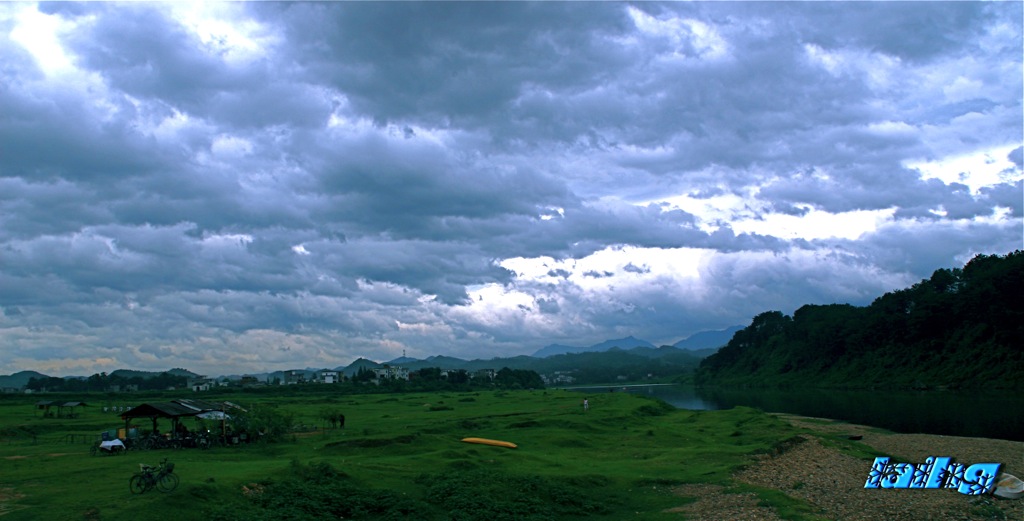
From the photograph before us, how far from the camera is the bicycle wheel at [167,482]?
24.5 m

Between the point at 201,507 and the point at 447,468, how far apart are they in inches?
463

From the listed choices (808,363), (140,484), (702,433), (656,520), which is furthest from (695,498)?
(808,363)

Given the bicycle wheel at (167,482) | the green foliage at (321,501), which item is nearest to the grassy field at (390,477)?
the green foliage at (321,501)

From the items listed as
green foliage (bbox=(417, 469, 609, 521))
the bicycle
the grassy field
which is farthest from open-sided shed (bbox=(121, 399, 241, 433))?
green foliage (bbox=(417, 469, 609, 521))

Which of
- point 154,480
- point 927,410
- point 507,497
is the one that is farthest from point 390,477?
point 927,410

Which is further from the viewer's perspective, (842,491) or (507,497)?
(842,491)

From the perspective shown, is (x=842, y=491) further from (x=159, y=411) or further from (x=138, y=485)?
(x=159, y=411)

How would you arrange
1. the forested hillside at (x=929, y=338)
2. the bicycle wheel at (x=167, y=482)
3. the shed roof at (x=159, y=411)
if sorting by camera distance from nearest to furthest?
the bicycle wheel at (x=167, y=482) < the shed roof at (x=159, y=411) < the forested hillside at (x=929, y=338)

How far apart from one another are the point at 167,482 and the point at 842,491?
26719 millimetres

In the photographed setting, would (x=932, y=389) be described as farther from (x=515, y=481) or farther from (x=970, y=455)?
(x=515, y=481)

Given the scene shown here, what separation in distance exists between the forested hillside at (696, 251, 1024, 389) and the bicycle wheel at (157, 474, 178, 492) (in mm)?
104584

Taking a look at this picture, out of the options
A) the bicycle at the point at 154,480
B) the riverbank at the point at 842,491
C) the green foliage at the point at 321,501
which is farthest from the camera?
the riverbank at the point at 842,491

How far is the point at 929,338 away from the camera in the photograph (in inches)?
4899

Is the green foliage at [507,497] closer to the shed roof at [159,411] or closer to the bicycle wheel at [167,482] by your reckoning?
the bicycle wheel at [167,482]
